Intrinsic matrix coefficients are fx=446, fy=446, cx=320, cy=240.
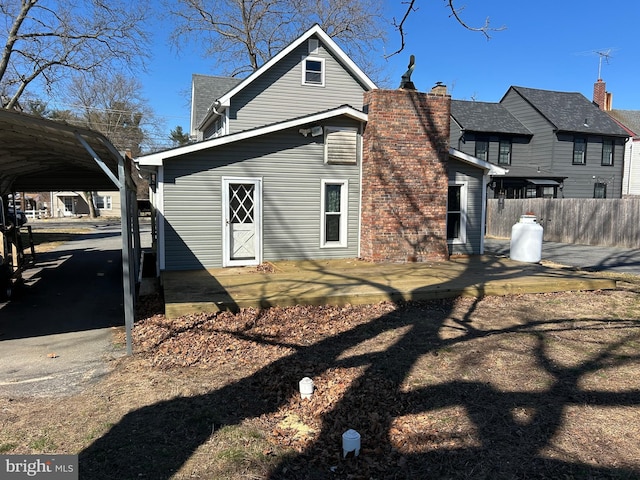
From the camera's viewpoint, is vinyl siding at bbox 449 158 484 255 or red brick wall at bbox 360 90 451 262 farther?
vinyl siding at bbox 449 158 484 255

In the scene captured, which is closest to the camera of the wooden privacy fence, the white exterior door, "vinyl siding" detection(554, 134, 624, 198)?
the white exterior door

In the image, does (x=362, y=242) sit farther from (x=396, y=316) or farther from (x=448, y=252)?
(x=396, y=316)

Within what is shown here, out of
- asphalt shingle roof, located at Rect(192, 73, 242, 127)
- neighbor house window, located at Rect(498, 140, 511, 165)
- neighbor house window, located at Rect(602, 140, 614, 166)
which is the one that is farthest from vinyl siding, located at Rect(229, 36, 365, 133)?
neighbor house window, located at Rect(602, 140, 614, 166)

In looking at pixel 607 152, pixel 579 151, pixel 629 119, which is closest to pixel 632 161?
pixel 629 119

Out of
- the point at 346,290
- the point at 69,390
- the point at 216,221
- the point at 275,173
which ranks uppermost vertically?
the point at 275,173

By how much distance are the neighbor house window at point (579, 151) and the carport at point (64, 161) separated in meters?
25.8

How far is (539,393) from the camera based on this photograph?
4.09m

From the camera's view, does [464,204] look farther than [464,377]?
Yes

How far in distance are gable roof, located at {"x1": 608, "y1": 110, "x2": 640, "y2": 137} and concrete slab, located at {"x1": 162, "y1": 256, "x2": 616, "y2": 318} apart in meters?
29.7

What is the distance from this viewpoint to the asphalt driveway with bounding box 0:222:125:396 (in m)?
4.76

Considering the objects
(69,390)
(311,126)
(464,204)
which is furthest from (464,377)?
(464,204)

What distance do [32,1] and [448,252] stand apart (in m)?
20.4

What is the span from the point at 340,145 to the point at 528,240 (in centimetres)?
518

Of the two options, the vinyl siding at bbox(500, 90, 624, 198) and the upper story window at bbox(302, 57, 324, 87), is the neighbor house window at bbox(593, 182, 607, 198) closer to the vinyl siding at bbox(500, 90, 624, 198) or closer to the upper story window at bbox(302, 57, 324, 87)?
the vinyl siding at bbox(500, 90, 624, 198)
